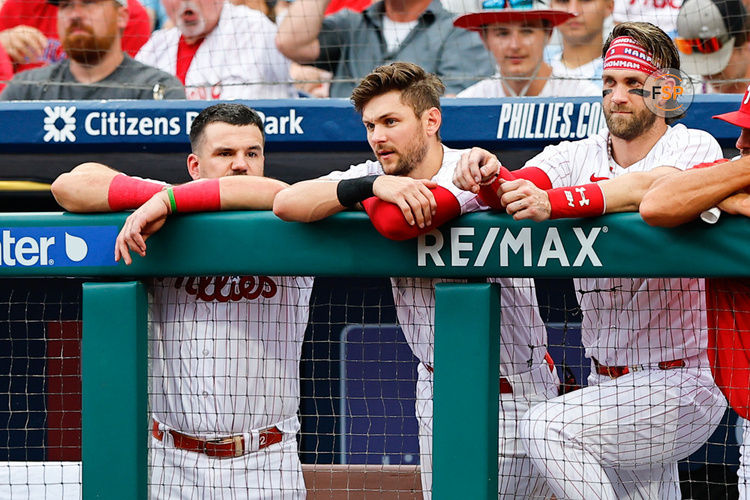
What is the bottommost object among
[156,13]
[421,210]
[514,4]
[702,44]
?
[421,210]

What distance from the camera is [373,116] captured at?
2795 millimetres

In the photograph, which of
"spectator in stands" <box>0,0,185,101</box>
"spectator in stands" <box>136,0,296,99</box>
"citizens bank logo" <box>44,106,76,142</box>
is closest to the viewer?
"citizens bank logo" <box>44,106,76,142</box>

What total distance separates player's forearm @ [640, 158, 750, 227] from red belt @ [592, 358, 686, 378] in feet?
2.15

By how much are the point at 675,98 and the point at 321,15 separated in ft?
9.72

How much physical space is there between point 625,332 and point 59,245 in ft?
4.60

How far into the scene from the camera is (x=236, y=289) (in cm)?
260

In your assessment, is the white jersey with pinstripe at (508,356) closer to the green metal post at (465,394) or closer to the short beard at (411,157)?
the short beard at (411,157)

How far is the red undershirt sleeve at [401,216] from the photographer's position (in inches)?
81.7

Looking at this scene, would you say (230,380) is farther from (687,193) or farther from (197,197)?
(687,193)

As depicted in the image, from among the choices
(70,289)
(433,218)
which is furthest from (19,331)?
(433,218)

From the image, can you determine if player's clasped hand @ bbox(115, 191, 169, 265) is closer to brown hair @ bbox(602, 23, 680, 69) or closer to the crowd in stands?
brown hair @ bbox(602, 23, 680, 69)

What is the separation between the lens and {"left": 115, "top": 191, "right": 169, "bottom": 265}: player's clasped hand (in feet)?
7.13

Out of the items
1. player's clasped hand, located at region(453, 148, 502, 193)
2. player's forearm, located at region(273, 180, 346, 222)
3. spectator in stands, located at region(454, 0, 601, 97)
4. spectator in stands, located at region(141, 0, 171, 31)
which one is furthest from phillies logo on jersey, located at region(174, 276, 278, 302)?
spectator in stands, located at region(141, 0, 171, 31)

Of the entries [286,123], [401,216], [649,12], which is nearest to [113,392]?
[401,216]
